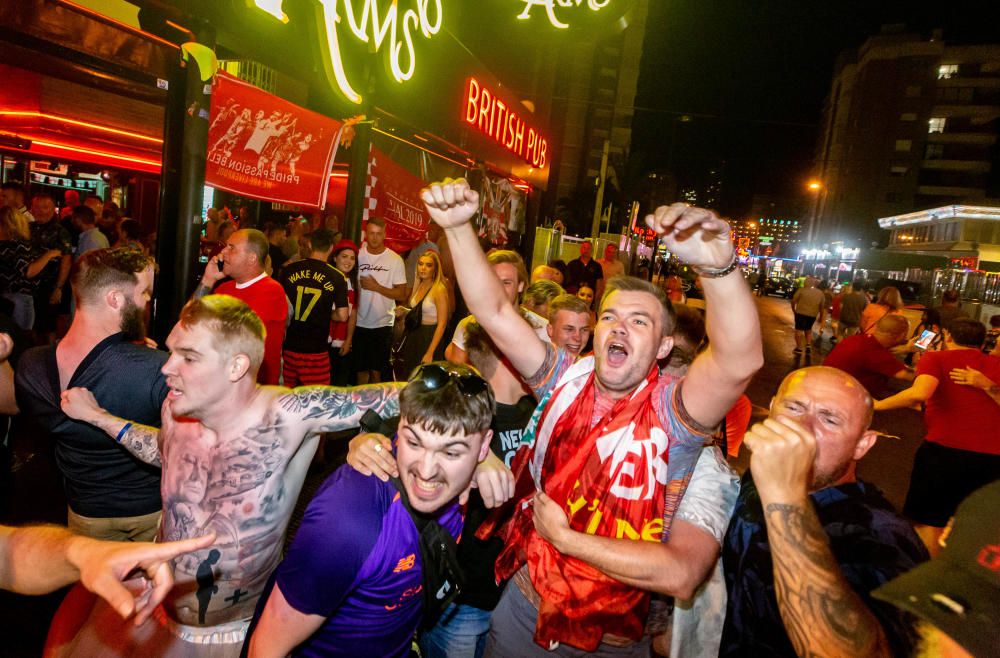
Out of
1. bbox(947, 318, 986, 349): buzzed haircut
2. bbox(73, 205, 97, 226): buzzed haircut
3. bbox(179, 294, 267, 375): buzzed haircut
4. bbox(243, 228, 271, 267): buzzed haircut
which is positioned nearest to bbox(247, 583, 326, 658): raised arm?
bbox(179, 294, 267, 375): buzzed haircut

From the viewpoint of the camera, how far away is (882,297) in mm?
10938

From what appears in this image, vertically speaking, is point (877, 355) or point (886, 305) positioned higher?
point (886, 305)

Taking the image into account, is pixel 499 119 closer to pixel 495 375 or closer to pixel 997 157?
pixel 495 375

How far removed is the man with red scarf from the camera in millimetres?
1957

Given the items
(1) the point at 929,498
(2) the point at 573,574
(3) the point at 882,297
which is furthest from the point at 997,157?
(2) the point at 573,574

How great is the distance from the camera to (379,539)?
73.0 inches

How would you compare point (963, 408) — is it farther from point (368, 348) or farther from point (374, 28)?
point (374, 28)

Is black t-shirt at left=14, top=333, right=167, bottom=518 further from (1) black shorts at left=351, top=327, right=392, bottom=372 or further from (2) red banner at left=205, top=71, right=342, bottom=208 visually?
(1) black shorts at left=351, top=327, right=392, bottom=372

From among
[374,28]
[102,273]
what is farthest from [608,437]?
[374,28]

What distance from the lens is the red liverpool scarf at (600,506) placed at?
2.11m

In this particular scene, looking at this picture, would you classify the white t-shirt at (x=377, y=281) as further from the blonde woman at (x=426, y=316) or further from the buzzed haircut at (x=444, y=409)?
the buzzed haircut at (x=444, y=409)

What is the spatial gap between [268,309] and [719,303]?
161 inches

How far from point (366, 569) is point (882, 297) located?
11.9 m

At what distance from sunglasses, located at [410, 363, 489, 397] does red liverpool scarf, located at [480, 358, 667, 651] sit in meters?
0.43
